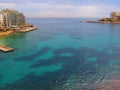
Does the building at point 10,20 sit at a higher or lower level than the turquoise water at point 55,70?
higher

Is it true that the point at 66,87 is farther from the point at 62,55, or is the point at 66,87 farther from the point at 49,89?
the point at 62,55

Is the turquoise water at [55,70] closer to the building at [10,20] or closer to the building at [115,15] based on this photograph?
the building at [10,20]

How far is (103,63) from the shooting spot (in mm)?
30250

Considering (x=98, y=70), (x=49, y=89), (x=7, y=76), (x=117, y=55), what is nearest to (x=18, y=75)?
(x=7, y=76)

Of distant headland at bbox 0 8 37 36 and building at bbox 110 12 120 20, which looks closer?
distant headland at bbox 0 8 37 36

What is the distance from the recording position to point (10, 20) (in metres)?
74.1

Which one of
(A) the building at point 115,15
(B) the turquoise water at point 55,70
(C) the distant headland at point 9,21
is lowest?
(B) the turquoise water at point 55,70

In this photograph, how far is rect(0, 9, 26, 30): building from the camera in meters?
71.2

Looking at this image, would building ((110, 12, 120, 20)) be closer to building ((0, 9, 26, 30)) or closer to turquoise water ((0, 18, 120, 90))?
building ((0, 9, 26, 30))

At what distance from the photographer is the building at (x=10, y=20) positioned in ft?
234

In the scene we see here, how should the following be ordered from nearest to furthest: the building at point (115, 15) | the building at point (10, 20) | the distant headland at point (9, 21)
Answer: the distant headland at point (9, 21)
the building at point (10, 20)
the building at point (115, 15)

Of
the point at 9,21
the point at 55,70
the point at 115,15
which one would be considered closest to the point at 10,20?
the point at 9,21

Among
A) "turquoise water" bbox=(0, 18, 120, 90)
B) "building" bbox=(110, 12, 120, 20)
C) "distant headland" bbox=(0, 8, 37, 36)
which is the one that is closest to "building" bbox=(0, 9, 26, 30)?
"distant headland" bbox=(0, 8, 37, 36)

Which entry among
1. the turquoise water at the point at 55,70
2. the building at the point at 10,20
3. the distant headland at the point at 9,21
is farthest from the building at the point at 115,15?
the turquoise water at the point at 55,70
